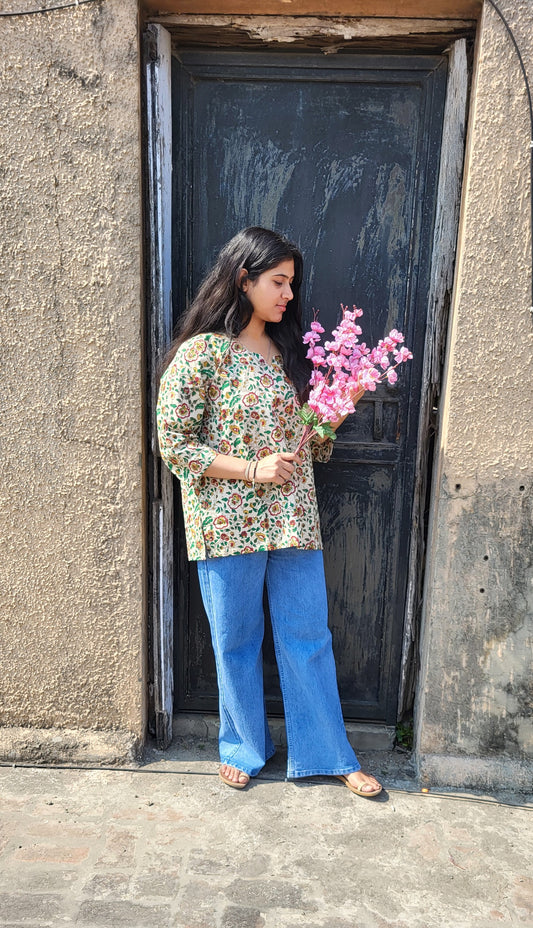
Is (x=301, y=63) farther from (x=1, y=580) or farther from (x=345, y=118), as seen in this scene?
(x=1, y=580)

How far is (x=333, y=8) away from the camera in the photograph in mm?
2594

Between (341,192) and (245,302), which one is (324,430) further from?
(341,192)

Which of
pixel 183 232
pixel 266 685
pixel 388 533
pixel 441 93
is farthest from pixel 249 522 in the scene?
pixel 441 93

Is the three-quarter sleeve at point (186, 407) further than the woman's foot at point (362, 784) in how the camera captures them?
No

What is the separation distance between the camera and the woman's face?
8.46ft

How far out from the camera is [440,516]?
2793 millimetres

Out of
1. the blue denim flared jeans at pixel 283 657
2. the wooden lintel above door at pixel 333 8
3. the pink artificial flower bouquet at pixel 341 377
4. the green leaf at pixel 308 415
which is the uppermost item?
the wooden lintel above door at pixel 333 8

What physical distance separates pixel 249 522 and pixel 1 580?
1.07m

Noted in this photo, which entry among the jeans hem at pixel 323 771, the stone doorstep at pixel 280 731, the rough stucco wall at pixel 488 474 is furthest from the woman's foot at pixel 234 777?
the rough stucco wall at pixel 488 474

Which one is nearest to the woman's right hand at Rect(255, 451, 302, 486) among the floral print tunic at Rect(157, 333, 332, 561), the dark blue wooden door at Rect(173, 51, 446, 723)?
the floral print tunic at Rect(157, 333, 332, 561)

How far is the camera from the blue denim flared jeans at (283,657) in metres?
2.74

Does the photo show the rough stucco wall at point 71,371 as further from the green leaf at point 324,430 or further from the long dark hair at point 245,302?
the green leaf at point 324,430

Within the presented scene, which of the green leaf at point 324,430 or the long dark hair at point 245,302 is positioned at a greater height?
the long dark hair at point 245,302

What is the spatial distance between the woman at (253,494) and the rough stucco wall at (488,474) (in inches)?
17.7
